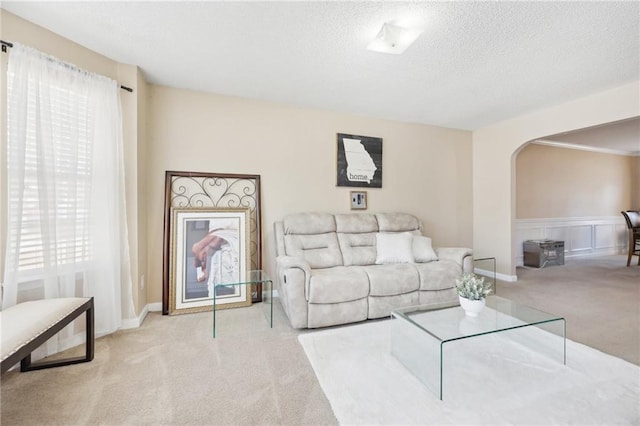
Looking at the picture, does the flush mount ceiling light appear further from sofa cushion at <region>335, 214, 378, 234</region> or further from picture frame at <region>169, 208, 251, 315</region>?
picture frame at <region>169, 208, 251, 315</region>

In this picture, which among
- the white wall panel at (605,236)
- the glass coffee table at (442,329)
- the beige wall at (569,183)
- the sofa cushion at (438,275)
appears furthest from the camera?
the white wall panel at (605,236)

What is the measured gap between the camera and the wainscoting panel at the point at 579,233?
5.38 metres

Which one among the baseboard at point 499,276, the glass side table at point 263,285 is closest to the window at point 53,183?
the glass side table at point 263,285

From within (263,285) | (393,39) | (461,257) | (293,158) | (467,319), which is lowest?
(263,285)

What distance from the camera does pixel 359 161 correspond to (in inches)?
153

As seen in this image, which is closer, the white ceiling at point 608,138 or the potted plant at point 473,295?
the potted plant at point 473,295

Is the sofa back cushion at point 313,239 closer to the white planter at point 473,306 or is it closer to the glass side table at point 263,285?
the glass side table at point 263,285

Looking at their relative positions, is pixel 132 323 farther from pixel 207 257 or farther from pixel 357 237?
pixel 357 237

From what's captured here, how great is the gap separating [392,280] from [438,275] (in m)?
0.55

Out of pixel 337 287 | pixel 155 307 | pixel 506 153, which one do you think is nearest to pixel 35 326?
pixel 155 307

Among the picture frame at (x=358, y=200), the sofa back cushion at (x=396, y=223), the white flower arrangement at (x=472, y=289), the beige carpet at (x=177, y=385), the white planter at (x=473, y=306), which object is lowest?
the beige carpet at (x=177, y=385)

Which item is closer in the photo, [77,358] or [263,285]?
[77,358]

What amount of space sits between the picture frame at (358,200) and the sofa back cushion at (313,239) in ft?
1.84

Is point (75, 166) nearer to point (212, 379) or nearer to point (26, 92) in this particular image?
A: point (26, 92)
